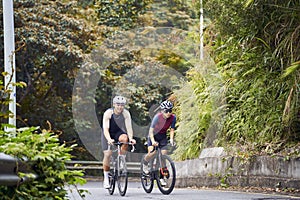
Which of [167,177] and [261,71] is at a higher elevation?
[261,71]

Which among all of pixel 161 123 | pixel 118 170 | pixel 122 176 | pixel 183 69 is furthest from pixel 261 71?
pixel 183 69

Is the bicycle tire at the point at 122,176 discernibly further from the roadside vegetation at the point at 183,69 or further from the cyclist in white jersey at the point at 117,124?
the roadside vegetation at the point at 183,69

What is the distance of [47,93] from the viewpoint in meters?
31.0

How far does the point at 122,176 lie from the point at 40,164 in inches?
370

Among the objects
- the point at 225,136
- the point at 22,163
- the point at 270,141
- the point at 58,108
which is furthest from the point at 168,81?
the point at 22,163

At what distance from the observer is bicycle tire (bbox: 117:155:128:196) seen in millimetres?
13239

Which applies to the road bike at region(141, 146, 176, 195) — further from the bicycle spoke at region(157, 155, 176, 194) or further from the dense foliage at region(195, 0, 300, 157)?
the dense foliage at region(195, 0, 300, 157)

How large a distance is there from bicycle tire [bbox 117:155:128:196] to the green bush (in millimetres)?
8761

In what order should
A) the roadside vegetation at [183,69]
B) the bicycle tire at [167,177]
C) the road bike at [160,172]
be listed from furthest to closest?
the roadside vegetation at [183,69] < the road bike at [160,172] < the bicycle tire at [167,177]

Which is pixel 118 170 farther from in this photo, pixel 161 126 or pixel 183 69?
pixel 183 69

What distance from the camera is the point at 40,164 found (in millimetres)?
4152

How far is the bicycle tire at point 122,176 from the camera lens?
521 inches

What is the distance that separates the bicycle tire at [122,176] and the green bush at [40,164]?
8761mm

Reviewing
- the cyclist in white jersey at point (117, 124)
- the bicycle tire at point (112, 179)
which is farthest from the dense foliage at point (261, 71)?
the bicycle tire at point (112, 179)
